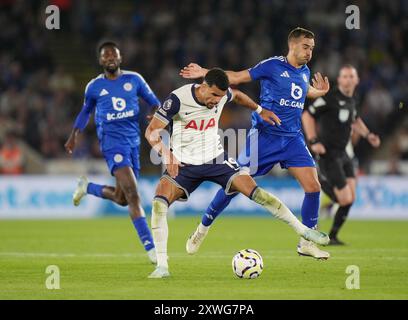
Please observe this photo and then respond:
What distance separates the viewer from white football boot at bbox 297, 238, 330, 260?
1059 cm

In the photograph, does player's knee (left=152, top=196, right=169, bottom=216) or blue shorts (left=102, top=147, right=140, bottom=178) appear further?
blue shorts (left=102, top=147, right=140, bottom=178)

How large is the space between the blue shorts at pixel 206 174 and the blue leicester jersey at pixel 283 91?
4.22 feet

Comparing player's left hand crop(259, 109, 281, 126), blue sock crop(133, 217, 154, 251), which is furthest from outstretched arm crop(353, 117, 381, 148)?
blue sock crop(133, 217, 154, 251)

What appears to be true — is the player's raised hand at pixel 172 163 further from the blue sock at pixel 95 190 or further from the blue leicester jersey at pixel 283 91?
the blue sock at pixel 95 190

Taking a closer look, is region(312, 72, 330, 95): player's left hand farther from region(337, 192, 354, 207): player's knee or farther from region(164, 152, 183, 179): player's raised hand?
region(337, 192, 354, 207): player's knee

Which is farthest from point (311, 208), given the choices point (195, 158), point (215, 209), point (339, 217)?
point (339, 217)

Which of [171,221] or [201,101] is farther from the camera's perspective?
[171,221]

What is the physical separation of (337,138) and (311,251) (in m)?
3.81

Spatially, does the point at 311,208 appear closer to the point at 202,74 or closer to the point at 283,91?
the point at 283,91

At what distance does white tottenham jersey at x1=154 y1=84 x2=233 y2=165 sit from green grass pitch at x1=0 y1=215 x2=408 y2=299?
135 centimetres

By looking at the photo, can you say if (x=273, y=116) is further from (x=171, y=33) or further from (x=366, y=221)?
(x=171, y=33)
